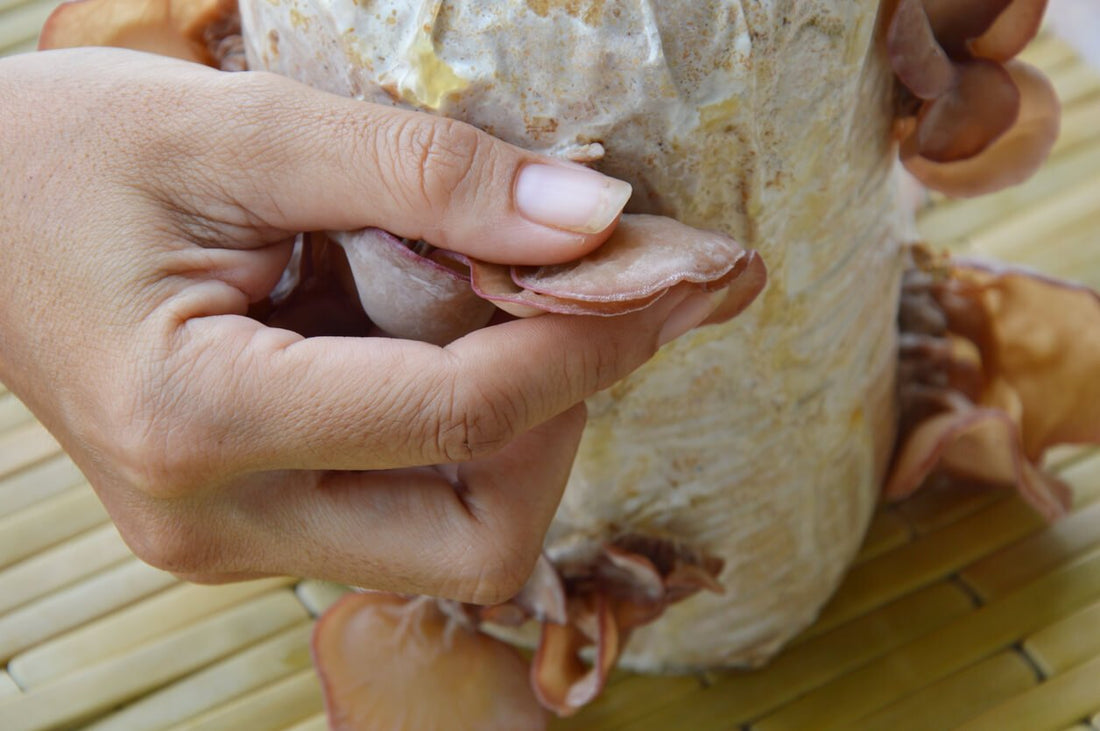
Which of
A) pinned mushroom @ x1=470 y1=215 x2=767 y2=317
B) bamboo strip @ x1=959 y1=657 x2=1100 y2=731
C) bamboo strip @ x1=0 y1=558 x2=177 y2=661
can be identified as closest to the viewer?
pinned mushroom @ x1=470 y1=215 x2=767 y2=317

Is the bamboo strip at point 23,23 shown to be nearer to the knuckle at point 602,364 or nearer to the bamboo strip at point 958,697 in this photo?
the knuckle at point 602,364

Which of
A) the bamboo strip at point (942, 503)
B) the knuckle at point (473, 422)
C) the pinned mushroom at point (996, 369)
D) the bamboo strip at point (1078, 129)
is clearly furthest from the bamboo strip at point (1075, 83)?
the knuckle at point (473, 422)

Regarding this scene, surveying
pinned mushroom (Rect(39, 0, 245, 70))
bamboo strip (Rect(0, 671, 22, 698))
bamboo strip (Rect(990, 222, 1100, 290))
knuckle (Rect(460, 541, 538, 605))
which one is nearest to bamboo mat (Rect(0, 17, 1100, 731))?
bamboo strip (Rect(0, 671, 22, 698))

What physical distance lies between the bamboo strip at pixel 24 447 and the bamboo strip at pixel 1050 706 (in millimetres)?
779

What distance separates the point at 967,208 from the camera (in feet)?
3.87

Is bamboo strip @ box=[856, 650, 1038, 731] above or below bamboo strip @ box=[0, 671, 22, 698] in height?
below

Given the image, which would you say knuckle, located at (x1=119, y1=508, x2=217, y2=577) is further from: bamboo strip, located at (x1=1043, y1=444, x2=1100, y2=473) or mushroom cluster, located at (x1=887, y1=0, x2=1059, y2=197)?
bamboo strip, located at (x1=1043, y1=444, x2=1100, y2=473)

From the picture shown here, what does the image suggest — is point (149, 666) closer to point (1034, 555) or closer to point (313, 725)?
point (313, 725)

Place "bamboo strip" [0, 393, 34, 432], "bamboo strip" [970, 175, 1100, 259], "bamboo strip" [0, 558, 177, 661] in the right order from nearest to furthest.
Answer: "bamboo strip" [0, 558, 177, 661] → "bamboo strip" [0, 393, 34, 432] → "bamboo strip" [970, 175, 1100, 259]

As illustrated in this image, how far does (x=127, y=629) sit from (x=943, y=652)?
0.64 meters

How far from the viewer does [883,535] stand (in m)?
0.97

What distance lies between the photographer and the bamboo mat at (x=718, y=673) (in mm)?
859

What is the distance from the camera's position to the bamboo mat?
0.86 m

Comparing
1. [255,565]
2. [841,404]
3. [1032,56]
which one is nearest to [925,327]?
[841,404]
